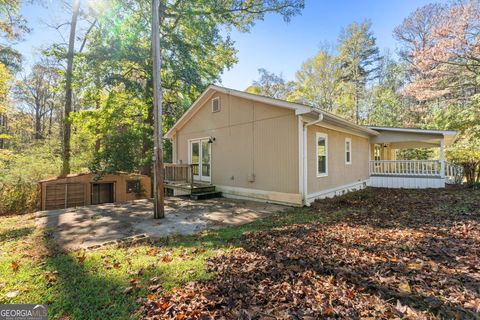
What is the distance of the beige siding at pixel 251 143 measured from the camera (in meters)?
7.82

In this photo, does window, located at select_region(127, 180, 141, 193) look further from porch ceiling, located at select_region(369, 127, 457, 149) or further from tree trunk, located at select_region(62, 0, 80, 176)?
porch ceiling, located at select_region(369, 127, 457, 149)

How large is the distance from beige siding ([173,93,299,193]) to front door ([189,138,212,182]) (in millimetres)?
347

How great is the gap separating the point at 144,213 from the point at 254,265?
16.2 feet

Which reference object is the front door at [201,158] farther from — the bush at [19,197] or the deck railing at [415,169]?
the deck railing at [415,169]

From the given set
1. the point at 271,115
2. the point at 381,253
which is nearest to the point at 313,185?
the point at 271,115

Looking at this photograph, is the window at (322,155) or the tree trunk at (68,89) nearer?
the window at (322,155)

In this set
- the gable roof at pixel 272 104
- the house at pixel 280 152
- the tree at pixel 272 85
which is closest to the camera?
the gable roof at pixel 272 104

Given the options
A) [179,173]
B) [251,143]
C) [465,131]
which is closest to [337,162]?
[251,143]

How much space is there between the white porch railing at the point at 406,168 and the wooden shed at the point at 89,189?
12.9 metres

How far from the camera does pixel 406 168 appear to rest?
1179 cm

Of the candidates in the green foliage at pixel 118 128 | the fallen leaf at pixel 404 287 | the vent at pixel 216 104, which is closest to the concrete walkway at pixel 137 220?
the fallen leaf at pixel 404 287

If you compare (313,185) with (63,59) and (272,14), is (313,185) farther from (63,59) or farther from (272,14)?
(63,59)

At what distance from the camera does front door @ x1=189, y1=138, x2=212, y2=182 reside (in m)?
11.1

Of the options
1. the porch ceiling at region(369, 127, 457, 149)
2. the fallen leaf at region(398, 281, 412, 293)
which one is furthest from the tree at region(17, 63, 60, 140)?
the fallen leaf at region(398, 281, 412, 293)
